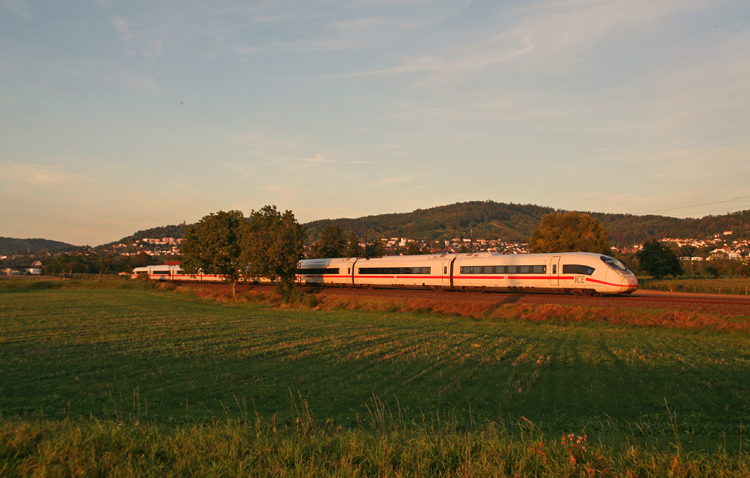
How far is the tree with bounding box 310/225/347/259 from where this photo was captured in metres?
86.1

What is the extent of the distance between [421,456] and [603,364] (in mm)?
12037

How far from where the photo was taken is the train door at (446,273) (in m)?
40.3

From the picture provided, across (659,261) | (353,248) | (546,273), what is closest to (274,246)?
(546,273)

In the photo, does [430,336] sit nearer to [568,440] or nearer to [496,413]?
[496,413]

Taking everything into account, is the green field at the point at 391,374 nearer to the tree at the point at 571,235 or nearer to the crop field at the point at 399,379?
the crop field at the point at 399,379

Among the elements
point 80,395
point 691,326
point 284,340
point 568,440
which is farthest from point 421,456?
point 691,326

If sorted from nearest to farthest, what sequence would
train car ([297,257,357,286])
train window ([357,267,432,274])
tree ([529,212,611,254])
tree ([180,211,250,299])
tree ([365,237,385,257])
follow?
train window ([357,267,432,274]), train car ([297,257,357,286]), tree ([180,211,250,299]), tree ([529,212,611,254]), tree ([365,237,385,257])

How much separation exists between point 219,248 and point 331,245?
34464mm

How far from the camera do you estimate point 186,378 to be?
512 inches

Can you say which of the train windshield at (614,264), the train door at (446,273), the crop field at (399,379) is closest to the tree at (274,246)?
the train door at (446,273)

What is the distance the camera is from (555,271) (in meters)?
33.2

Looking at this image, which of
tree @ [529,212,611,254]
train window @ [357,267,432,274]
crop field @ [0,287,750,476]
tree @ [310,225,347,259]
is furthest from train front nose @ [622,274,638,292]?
tree @ [310,225,347,259]

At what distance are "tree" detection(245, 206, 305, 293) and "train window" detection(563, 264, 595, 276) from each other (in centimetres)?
2513

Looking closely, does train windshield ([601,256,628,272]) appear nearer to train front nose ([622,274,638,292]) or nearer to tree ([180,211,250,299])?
train front nose ([622,274,638,292])
